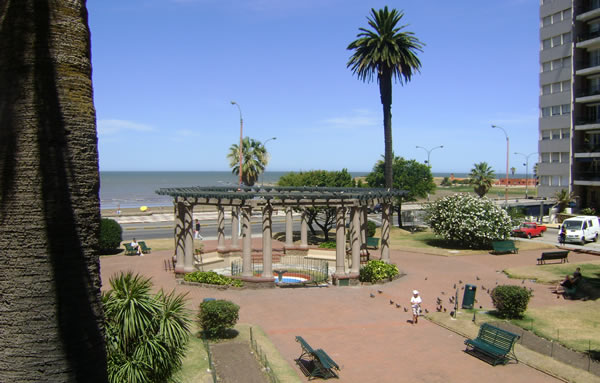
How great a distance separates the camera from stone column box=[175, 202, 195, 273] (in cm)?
2730

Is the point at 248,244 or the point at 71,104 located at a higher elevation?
the point at 71,104

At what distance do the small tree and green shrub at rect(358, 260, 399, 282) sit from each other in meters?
16.2

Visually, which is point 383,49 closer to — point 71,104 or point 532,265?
point 532,265

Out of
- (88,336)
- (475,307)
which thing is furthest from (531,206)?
(88,336)

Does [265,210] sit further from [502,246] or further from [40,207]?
[40,207]

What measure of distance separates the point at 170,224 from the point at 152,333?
5108 cm

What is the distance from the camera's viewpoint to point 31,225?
5.67 m

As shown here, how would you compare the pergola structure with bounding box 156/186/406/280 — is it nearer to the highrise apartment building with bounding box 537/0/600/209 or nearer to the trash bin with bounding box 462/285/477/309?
the trash bin with bounding box 462/285/477/309

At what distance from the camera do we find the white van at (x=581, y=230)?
3762 centimetres

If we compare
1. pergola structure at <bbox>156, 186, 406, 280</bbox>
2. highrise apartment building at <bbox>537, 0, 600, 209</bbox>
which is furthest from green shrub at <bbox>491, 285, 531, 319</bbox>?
highrise apartment building at <bbox>537, 0, 600, 209</bbox>

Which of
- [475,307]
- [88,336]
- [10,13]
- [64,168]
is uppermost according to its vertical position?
[10,13]

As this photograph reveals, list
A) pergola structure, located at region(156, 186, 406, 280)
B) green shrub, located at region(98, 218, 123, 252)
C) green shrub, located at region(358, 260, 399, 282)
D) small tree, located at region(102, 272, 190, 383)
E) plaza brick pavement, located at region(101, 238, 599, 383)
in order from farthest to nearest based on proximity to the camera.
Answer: green shrub, located at region(98, 218, 123, 252) → green shrub, located at region(358, 260, 399, 282) → pergola structure, located at region(156, 186, 406, 280) → plaza brick pavement, located at region(101, 238, 599, 383) → small tree, located at region(102, 272, 190, 383)

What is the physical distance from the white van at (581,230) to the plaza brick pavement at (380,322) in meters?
6.59

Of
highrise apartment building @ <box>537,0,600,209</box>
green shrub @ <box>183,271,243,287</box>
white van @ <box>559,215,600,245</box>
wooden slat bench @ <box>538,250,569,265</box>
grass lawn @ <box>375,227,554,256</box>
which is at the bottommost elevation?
grass lawn @ <box>375,227,554,256</box>
